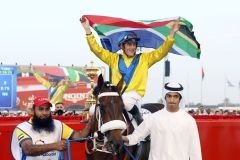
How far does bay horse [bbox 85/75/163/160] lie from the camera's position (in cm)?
555

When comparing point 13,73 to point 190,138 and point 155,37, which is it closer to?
point 155,37

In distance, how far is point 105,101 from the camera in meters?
5.85

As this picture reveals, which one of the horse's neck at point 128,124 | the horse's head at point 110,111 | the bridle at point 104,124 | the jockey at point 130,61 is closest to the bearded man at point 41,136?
the bridle at point 104,124

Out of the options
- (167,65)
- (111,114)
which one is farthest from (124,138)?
(167,65)

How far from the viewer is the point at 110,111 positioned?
227 inches

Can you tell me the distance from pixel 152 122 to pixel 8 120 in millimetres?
4343

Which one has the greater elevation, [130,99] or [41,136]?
[130,99]

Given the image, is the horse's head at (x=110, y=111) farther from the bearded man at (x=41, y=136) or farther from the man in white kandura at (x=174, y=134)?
the bearded man at (x=41, y=136)

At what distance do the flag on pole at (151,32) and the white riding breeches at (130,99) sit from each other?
3.02 meters

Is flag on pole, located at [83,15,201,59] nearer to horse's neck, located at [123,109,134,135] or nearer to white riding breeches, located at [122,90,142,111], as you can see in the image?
white riding breeches, located at [122,90,142,111]

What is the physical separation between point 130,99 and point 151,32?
4003 millimetres

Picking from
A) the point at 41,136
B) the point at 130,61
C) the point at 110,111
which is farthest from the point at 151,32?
the point at 41,136

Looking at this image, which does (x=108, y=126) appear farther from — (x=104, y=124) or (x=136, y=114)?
(x=136, y=114)

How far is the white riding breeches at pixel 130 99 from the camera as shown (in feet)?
21.1
